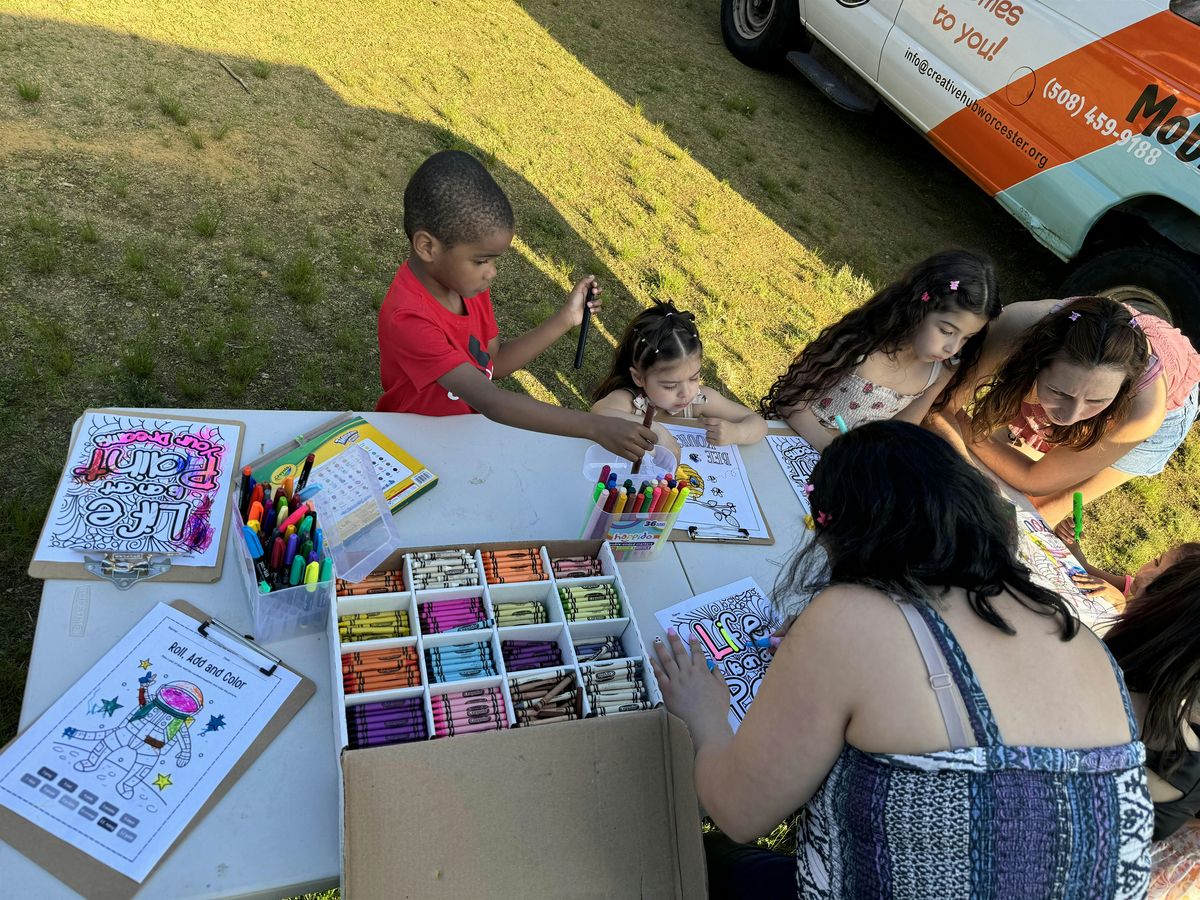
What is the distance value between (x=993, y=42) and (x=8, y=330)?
15.7 feet

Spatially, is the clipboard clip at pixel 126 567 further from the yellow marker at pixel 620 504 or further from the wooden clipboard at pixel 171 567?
the yellow marker at pixel 620 504

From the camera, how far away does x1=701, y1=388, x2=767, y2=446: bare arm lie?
223 cm

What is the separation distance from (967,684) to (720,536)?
87 cm

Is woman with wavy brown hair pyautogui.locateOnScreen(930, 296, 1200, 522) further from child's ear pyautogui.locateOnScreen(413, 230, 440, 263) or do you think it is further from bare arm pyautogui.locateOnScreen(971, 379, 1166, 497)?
child's ear pyautogui.locateOnScreen(413, 230, 440, 263)

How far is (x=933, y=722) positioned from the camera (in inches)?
43.2

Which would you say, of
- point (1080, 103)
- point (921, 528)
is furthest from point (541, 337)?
point (1080, 103)

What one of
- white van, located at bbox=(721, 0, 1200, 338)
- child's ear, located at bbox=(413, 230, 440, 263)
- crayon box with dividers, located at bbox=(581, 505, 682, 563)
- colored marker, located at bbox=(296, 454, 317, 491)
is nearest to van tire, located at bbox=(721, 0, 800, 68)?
white van, located at bbox=(721, 0, 1200, 338)

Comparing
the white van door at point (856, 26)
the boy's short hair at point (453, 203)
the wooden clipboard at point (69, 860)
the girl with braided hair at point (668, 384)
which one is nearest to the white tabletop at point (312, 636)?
the wooden clipboard at point (69, 860)

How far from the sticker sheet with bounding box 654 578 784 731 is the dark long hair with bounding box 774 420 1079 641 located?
0.42m

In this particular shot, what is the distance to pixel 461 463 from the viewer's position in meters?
1.92

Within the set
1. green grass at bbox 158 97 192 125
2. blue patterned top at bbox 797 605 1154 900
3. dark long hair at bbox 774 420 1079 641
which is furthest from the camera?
green grass at bbox 158 97 192 125

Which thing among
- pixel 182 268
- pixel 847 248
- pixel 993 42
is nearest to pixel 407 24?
pixel 182 268

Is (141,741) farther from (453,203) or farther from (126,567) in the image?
(453,203)

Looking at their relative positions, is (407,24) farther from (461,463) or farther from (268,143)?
(461,463)
